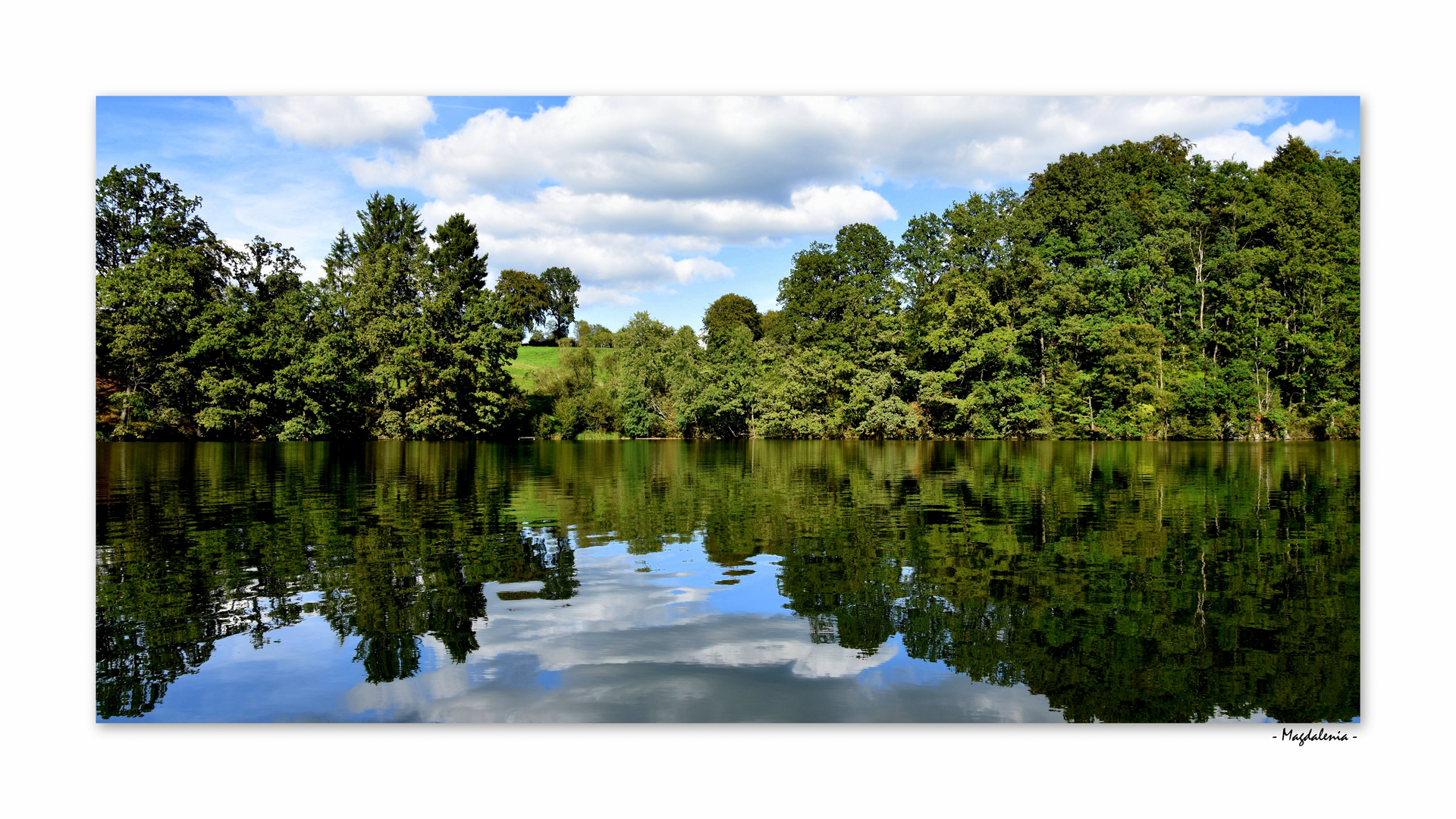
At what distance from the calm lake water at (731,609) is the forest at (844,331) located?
12.9 m

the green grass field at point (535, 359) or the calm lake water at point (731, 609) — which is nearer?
the calm lake water at point (731, 609)

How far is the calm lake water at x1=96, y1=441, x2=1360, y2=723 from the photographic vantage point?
568cm

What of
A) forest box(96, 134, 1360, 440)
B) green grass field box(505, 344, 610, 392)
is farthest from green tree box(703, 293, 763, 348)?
green grass field box(505, 344, 610, 392)

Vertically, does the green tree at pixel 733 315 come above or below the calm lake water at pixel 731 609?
above

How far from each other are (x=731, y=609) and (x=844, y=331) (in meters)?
50.1

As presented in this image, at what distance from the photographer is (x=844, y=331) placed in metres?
56.5

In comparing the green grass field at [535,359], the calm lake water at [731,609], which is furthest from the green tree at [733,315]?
the calm lake water at [731,609]

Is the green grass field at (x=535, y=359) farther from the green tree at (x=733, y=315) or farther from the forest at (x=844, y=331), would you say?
the green tree at (x=733, y=315)

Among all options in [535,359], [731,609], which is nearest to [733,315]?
[535,359]

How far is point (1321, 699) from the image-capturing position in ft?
19.6

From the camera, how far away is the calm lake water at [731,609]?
568cm

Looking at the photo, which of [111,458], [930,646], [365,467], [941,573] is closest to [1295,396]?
[941,573]

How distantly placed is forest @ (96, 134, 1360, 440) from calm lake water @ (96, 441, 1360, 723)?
12.9 m
